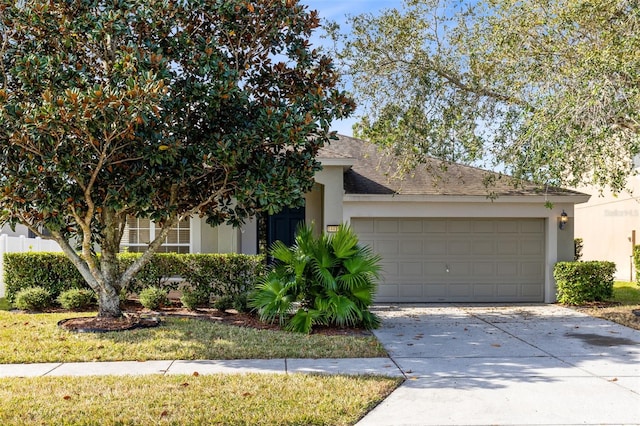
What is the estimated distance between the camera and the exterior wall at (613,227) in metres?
20.6

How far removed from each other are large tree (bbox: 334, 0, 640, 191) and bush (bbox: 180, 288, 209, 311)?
4.82 meters

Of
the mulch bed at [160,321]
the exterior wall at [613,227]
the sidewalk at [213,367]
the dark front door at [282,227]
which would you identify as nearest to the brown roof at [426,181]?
the dark front door at [282,227]

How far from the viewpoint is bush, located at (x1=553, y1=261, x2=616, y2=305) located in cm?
1380

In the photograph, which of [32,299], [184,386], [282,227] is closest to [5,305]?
[32,299]

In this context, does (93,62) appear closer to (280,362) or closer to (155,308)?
(155,308)

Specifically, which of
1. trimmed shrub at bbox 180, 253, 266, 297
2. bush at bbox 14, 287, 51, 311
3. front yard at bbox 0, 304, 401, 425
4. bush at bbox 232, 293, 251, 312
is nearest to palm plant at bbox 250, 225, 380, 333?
front yard at bbox 0, 304, 401, 425

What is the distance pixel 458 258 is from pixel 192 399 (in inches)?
384

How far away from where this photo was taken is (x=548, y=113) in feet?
33.4

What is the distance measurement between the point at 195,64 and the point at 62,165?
2461 mm

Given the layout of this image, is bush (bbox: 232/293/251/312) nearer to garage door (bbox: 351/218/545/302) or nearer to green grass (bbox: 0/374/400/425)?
garage door (bbox: 351/218/545/302)

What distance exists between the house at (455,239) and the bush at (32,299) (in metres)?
2.94

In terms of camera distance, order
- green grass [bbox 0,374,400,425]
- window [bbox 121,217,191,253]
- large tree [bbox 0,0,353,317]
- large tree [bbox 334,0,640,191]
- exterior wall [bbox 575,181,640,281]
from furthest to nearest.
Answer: exterior wall [bbox 575,181,640,281], window [bbox 121,217,191,253], large tree [bbox 334,0,640,191], large tree [bbox 0,0,353,317], green grass [bbox 0,374,400,425]

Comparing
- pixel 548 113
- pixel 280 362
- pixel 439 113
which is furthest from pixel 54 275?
pixel 548 113

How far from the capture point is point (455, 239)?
48.0 feet
